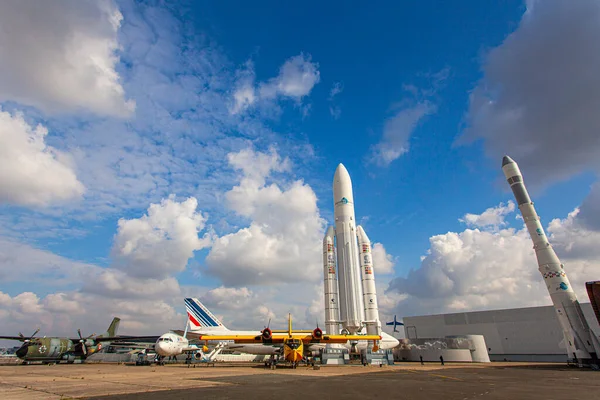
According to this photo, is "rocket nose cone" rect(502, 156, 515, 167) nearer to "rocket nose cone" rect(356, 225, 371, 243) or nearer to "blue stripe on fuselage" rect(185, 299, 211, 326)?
"rocket nose cone" rect(356, 225, 371, 243)

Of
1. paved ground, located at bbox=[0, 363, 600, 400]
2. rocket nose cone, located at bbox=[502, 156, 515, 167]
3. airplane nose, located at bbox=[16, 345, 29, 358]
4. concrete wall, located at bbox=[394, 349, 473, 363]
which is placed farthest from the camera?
concrete wall, located at bbox=[394, 349, 473, 363]

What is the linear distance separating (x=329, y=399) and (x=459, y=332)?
2583 inches

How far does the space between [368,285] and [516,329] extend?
33914 millimetres

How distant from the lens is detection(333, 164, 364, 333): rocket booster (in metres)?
44.8

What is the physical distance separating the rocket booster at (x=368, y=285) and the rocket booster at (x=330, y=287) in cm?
406

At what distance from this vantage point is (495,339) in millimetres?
61312

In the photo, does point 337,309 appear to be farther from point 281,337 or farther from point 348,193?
point 348,193

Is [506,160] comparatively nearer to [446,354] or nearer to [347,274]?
[347,274]

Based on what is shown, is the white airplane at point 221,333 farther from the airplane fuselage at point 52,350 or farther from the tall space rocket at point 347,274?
the airplane fuselage at point 52,350

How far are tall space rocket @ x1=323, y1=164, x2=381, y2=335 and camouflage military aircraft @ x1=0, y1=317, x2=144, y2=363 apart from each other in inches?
1393

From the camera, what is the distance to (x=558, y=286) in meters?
38.3

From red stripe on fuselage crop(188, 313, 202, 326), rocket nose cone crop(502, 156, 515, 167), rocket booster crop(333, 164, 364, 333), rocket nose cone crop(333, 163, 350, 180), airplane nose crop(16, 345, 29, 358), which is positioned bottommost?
airplane nose crop(16, 345, 29, 358)

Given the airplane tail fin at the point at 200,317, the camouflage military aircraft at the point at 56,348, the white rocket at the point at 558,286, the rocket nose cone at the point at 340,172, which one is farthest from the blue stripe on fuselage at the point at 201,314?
the white rocket at the point at 558,286

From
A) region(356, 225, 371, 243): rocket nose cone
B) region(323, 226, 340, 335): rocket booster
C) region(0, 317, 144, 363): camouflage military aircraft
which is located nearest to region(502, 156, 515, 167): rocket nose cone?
region(356, 225, 371, 243): rocket nose cone
